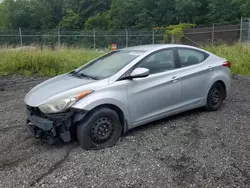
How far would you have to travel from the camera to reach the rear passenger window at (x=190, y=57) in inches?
200

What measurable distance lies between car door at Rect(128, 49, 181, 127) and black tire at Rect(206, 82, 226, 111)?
3.15 feet

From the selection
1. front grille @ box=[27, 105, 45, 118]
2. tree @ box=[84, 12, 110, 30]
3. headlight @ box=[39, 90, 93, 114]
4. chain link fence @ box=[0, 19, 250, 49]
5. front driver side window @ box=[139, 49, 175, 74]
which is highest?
tree @ box=[84, 12, 110, 30]

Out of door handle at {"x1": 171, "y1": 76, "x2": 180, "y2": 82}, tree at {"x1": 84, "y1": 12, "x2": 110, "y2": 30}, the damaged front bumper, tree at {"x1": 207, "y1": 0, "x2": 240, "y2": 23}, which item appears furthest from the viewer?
tree at {"x1": 84, "y1": 12, "x2": 110, "y2": 30}

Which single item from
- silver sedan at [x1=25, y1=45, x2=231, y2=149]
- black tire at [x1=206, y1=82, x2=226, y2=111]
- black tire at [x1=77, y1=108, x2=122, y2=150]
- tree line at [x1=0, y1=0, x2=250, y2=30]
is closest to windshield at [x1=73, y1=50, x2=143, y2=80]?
silver sedan at [x1=25, y1=45, x2=231, y2=149]

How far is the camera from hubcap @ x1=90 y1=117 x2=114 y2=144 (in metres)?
3.86

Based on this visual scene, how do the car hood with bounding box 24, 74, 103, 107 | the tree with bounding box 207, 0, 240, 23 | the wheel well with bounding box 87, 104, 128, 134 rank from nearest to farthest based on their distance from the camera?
the car hood with bounding box 24, 74, 103, 107 < the wheel well with bounding box 87, 104, 128, 134 < the tree with bounding box 207, 0, 240, 23

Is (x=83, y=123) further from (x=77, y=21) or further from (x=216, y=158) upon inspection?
(x=77, y=21)

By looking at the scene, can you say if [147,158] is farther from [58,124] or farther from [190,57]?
[190,57]

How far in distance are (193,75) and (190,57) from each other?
1.36 feet

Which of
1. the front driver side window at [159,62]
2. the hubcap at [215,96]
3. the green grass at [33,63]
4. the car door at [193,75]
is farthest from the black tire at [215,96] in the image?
the green grass at [33,63]

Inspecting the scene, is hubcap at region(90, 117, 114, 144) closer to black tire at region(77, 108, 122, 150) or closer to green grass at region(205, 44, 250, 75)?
Answer: black tire at region(77, 108, 122, 150)

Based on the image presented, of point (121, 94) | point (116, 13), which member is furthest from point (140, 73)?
point (116, 13)

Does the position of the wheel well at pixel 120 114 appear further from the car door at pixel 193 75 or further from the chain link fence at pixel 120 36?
the chain link fence at pixel 120 36

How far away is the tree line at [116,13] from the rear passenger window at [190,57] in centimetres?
3709
